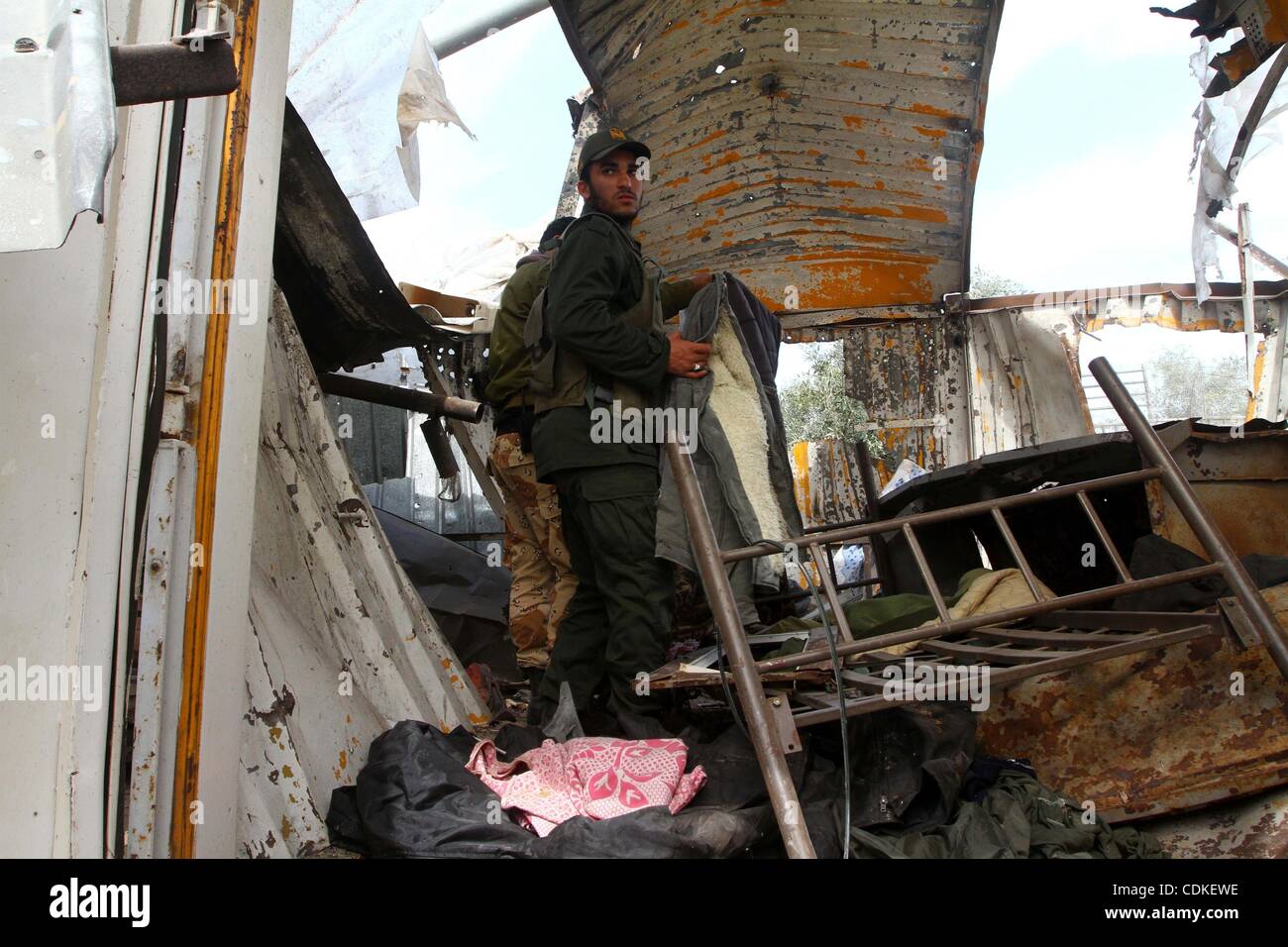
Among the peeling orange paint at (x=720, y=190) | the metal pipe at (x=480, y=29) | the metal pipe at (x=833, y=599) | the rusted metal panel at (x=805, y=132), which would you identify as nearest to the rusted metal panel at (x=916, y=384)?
the rusted metal panel at (x=805, y=132)

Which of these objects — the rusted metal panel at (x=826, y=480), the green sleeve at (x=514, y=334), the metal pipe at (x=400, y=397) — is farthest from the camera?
the rusted metal panel at (x=826, y=480)

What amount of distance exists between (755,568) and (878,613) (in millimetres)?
424

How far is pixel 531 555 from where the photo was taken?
12.0 ft

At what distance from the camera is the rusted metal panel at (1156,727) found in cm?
214

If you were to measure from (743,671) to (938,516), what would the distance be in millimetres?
652

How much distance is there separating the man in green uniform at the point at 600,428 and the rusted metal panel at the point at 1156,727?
1017mm

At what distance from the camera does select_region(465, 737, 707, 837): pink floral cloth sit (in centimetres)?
213

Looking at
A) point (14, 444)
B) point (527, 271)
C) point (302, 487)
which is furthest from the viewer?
point (527, 271)

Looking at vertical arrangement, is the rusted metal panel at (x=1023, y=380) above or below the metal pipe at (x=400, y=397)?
above

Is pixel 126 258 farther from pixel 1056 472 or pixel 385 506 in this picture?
pixel 385 506

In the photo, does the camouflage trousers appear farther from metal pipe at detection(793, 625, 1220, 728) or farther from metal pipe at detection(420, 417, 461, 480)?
metal pipe at detection(793, 625, 1220, 728)

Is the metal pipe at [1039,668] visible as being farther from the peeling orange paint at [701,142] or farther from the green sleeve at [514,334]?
the peeling orange paint at [701,142]
